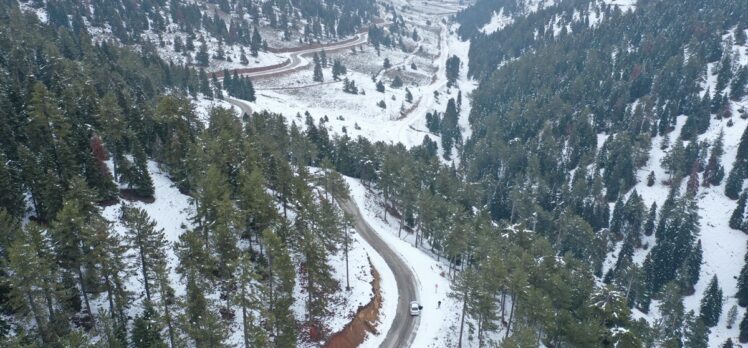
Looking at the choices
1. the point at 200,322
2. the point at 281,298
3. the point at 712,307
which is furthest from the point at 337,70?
the point at 200,322

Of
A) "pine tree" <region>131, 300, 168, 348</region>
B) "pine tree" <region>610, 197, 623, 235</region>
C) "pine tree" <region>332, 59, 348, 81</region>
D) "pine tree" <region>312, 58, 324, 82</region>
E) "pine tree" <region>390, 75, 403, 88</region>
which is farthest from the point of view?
"pine tree" <region>390, 75, 403, 88</region>

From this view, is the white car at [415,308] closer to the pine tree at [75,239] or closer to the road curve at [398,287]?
the road curve at [398,287]

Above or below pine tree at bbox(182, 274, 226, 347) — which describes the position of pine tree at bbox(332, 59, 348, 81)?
below

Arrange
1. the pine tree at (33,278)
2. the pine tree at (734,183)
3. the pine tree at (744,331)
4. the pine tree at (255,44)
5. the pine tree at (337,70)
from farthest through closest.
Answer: the pine tree at (255,44), the pine tree at (337,70), the pine tree at (734,183), the pine tree at (744,331), the pine tree at (33,278)

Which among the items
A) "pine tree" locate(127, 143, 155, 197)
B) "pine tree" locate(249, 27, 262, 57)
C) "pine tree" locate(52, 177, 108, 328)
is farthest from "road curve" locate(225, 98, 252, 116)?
"pine tree" locate(52, 177, 108, 328)

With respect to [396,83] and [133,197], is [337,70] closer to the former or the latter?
[396,83]

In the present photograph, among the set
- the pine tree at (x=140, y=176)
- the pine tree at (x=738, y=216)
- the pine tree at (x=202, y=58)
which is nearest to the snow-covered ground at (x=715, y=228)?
the pine tree at (x=738, y=216)

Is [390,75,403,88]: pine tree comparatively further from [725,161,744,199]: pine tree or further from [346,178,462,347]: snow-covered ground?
[725,161,744,199]: pine tree
